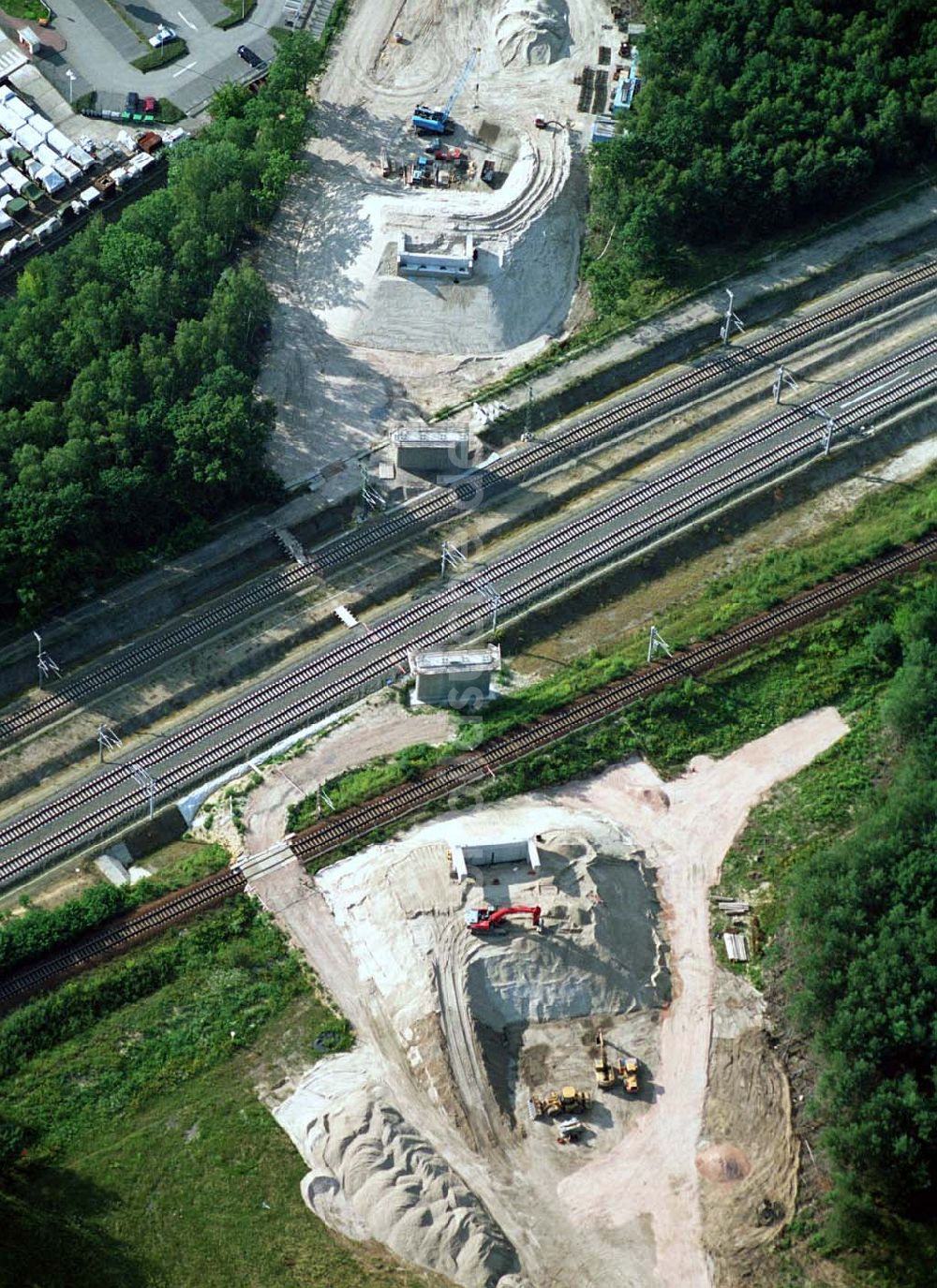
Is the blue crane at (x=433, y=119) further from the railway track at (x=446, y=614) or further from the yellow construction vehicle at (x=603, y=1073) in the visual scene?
the yellow construction vehicle at (x=603, y=1073)

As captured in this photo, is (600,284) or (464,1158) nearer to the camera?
(464,1158)

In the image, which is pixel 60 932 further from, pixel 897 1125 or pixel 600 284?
pixel 600 284

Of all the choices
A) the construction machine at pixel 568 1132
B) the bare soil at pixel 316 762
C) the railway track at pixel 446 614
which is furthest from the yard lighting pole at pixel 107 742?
the construction machine at pixel 568 1132

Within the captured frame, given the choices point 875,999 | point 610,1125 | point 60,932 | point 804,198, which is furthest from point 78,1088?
point 804,198

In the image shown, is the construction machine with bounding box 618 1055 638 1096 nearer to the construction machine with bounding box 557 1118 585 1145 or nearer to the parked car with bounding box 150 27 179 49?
the construction machine with bounding box 557 1118 585 1145

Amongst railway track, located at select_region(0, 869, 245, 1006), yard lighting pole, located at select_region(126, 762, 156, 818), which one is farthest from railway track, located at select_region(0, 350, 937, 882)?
railway track, located at select_region(0, 869, 245, 1006)

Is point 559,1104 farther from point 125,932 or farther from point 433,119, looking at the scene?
point 433,119
